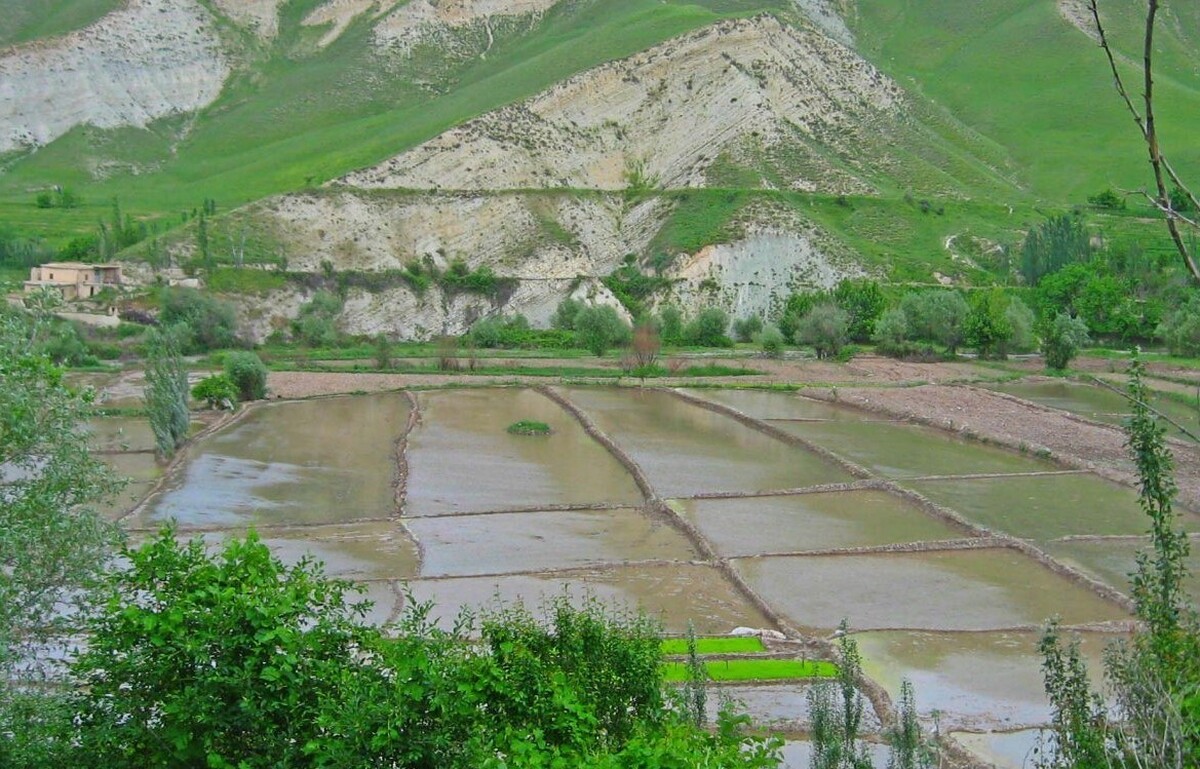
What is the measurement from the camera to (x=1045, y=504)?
31328mm

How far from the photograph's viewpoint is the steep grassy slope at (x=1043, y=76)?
119688 millimetres

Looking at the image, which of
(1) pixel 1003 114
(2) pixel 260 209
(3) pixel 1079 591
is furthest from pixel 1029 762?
(1) pixel 1003 114

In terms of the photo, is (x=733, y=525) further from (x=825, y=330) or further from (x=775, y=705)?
(x=825, y=330)

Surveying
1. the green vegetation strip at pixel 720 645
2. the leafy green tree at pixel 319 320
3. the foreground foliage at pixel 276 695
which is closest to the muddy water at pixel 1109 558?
the green vegetation strip at pixel 720 645

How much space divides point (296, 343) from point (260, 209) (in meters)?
17.9

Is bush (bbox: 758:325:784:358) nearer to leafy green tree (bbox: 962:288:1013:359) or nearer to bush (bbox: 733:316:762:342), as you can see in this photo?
bush (bbox: 733:316:762:342)

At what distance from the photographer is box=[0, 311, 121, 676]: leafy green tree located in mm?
11969

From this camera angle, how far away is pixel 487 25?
481 ft

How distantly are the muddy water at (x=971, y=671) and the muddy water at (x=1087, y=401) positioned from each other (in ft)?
85.8

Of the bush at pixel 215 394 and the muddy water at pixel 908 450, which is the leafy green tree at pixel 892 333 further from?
the bush at pixel 215 394

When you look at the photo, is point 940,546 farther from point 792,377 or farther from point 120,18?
point 120,18

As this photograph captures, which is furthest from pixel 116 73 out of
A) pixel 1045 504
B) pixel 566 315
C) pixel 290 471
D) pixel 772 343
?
pixel 1045 504

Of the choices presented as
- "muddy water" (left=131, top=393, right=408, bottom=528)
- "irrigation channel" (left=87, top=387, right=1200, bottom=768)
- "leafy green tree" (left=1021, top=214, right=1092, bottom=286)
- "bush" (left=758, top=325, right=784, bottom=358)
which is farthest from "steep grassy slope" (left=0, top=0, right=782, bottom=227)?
"irrigation channel" (left=87, top=387, right=1200, bottom=768)

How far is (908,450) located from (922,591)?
52.8 feet
